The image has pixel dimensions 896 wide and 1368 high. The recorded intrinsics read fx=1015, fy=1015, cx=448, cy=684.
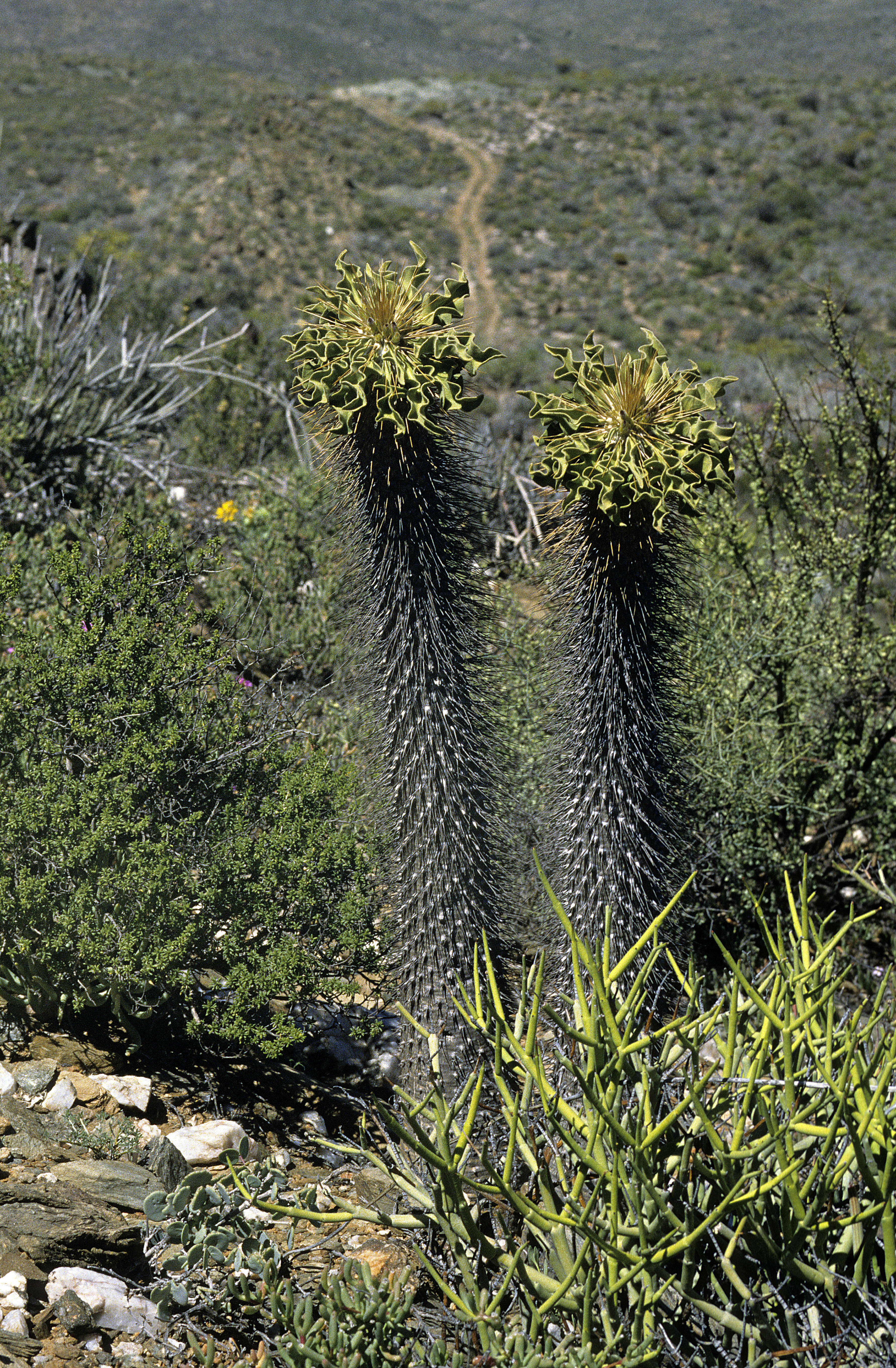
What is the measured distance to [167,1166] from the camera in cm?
247

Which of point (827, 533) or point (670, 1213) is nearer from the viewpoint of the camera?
point (670, 1213)

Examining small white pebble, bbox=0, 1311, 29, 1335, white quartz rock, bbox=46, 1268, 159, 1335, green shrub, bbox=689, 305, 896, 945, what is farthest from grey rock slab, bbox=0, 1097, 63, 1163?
green shrub, bbox=689, 305, 896, 945

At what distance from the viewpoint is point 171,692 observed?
323 cm

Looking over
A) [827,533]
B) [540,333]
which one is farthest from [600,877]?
[540,333]

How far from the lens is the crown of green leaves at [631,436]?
231cm

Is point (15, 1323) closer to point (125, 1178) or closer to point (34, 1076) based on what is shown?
point (125, 1178)

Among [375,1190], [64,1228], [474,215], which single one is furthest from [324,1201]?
[474,215]

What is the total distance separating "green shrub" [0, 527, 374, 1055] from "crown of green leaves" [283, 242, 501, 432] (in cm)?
101

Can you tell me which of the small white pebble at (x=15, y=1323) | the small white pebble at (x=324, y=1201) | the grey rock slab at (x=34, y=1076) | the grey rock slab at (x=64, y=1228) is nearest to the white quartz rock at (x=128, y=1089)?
the grey rock slab at (x=34, y=1076)

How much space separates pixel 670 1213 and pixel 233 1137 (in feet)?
4.86

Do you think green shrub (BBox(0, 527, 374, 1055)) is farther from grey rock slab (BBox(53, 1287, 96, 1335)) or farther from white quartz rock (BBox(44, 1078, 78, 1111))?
grey rock slab (BBox(53, 1287, 96, 1335))

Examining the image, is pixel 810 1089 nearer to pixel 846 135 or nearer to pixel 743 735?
pixel 743 735

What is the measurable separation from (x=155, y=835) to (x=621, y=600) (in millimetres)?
1539

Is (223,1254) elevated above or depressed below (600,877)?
below
